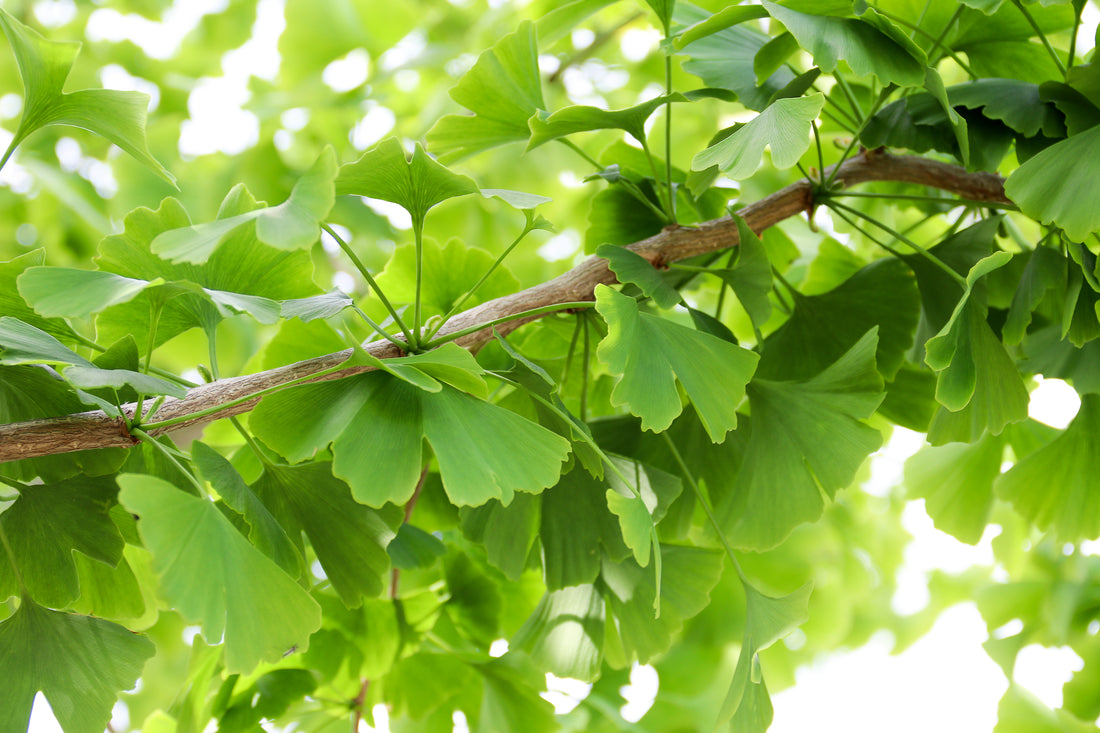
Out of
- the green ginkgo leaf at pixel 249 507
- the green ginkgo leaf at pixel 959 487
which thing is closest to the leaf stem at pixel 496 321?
the green ginkgo leaf at pixel 249 507

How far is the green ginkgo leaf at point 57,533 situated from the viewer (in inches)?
16.9

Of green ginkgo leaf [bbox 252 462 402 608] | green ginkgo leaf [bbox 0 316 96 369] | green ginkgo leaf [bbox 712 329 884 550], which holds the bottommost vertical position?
green ginkgo leaf [bbox 712 329 884 550]

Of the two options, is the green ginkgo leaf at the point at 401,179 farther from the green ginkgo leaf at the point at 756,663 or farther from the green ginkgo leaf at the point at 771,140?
the green ginkgo leaf at the point at 756,663

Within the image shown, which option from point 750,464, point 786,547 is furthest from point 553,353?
point 786,547

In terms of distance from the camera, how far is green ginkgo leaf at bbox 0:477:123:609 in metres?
0.43

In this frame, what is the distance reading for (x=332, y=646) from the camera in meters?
0.60

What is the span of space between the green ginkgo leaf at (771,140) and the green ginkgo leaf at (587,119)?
5 centimetres

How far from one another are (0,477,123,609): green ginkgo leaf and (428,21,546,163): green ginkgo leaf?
0.27m

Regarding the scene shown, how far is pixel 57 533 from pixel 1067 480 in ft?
2.04

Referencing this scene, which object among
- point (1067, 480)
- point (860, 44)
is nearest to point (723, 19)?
point (860, 44)

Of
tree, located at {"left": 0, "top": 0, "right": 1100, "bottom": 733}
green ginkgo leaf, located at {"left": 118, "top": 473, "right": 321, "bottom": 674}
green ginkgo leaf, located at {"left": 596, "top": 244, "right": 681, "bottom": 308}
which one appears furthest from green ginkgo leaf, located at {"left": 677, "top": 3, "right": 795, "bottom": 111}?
green ginkgo leaf, located at {"left": 118, "top": 473, "right": 321, "bottom": 674}

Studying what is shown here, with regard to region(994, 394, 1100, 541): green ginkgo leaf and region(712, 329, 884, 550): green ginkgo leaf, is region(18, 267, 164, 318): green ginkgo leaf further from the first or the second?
region(994, 394, 1100, 541): green ginkgo leaf

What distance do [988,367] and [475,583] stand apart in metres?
0.39

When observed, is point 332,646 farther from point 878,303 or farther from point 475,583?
point 878,303
